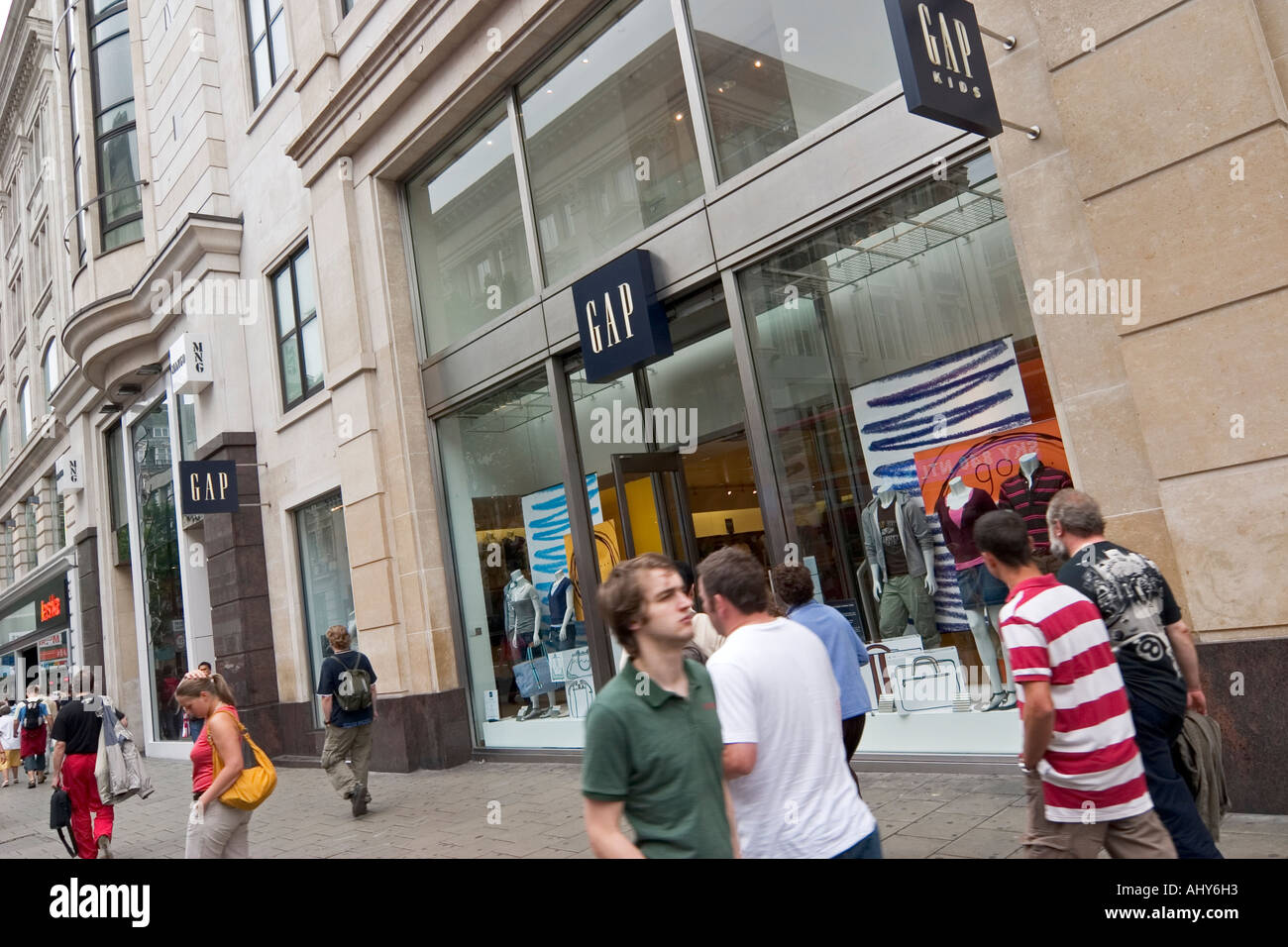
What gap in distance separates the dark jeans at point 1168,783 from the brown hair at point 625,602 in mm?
1872

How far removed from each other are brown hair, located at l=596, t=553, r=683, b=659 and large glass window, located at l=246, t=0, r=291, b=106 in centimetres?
1359

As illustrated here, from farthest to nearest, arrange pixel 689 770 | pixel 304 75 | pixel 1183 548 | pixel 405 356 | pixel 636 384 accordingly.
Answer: pixel 304 75 < pixel 405 356 < pixel 636 384 < pixel 1183 548 < pixel 689 770

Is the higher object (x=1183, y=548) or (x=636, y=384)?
(x=636, y=384)

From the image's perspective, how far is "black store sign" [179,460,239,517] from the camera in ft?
44.7

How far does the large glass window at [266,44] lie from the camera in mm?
13828

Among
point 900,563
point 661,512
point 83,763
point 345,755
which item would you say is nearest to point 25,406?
point 83,763

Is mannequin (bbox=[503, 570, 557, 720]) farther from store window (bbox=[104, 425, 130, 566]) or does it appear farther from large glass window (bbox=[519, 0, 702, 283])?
store window (bbox=[104, 425, 130, 566])

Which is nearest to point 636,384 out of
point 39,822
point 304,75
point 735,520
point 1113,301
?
point 735,520

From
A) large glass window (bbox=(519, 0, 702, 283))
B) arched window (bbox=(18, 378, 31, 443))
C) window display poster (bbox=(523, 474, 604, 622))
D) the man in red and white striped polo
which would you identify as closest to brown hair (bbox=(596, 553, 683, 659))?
the man in red and white striped polo

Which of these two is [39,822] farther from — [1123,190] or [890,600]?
[1123,190]

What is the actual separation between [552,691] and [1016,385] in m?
5.87

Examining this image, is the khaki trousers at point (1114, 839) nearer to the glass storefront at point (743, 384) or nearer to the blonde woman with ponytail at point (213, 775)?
the glass storefront at point (743, 384)

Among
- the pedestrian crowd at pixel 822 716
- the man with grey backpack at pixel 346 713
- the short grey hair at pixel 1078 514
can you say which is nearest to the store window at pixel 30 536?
the man with grey backpack at pixel 346 713

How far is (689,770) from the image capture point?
2.31 m
